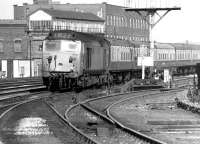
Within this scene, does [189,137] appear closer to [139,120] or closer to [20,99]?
[139,120]

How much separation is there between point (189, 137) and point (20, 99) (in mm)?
13494

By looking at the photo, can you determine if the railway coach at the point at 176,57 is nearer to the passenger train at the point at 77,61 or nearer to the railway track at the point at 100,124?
the passenger train at the point at 77,61

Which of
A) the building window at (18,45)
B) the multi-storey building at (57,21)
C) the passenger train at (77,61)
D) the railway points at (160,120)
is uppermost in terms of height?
the multi-storey building at (57,21)

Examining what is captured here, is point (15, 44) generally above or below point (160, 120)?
above

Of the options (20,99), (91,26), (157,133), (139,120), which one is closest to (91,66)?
(20,99)

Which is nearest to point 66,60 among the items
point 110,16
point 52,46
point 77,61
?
point 77,61

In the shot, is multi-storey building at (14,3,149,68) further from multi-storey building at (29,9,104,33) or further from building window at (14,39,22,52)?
building window at (14,39,22,52)

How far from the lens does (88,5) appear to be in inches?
4149

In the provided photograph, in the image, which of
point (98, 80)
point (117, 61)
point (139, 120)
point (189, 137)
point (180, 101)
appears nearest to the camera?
point (189, 137)

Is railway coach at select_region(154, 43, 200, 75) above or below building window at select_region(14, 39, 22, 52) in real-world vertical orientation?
below

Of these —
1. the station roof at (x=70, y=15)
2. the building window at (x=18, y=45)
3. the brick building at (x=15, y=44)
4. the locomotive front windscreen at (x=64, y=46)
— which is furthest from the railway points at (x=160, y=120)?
the station roof at (x=70, y=15)

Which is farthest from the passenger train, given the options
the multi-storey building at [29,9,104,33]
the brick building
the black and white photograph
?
the multi-storey building at [29,9,104,33]

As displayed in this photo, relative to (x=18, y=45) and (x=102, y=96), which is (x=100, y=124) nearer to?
(x=102, y=96)

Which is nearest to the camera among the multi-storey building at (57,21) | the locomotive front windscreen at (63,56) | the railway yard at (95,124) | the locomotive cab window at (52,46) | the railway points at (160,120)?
the railway yard at (95,124)
